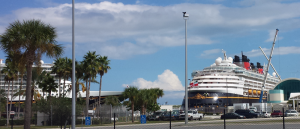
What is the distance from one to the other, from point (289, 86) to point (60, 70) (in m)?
87.7

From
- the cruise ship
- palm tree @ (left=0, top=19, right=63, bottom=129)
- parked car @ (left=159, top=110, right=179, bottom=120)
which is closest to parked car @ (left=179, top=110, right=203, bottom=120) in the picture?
parked car @ (left=159, top=110, right=179, bottom=120)

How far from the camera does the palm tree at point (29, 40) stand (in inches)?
847

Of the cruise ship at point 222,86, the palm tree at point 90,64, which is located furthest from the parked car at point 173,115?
the cruise ship at point 222,86

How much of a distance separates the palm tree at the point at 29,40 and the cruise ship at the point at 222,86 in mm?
72635


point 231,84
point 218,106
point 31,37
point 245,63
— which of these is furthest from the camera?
point 245,63

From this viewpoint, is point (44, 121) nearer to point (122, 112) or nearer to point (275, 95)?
point (122, 112)

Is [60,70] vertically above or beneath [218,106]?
above

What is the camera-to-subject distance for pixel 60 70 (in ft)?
165

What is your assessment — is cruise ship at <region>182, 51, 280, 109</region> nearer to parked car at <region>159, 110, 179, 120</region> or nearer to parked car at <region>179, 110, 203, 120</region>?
parked car at <region>179, 110, 203, 120</region>

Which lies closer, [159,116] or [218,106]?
[159,116]

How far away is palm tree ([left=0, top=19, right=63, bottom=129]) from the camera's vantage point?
21516mm

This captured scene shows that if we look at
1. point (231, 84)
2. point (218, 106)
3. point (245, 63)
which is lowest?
point (218, 106)

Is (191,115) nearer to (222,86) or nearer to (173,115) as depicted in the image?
(173,115)

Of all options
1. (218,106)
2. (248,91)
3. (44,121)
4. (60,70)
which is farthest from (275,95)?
(44,121)
